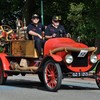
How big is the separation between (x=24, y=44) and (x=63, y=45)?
165 cm

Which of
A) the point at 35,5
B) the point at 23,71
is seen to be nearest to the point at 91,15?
the point at 35,5

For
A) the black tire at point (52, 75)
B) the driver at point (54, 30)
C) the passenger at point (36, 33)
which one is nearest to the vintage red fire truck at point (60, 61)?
the black tire at point (52, 75)

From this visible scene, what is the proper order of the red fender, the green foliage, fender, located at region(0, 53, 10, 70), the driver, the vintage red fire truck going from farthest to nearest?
the green foliage, fender, located at region(0, 53, 10, 70), the driver, the vintage red fire truck, the red fender

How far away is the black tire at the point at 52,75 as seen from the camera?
12.1 meters

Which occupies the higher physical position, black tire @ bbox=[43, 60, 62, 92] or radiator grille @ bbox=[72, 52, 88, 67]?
radiator grille @ bbox=[72, 52, 88, 67]

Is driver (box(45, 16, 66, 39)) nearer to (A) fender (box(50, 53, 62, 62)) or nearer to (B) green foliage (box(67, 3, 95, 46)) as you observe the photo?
(A) fender (box(50, 53, 62, 62))

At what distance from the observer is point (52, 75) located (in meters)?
12.4

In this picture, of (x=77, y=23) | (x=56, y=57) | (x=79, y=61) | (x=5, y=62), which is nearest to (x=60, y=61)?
(x=56, y=57)

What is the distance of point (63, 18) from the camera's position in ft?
122

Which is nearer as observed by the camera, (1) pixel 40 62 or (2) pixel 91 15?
(1) pixel 40 62

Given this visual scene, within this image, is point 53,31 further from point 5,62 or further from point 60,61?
point 5,62

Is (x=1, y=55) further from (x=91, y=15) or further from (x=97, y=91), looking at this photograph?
(x=91, y=15)

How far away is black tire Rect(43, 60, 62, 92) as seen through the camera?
477 inches

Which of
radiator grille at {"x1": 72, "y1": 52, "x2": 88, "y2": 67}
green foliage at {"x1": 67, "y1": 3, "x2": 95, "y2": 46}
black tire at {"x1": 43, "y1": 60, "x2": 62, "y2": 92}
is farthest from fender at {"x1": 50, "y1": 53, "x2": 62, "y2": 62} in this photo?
green foliage at {"x1": 67, "y1": 3, "x2": 95, "y2": 46}
